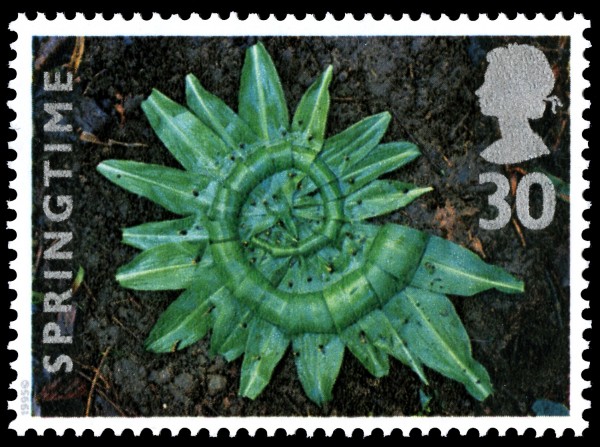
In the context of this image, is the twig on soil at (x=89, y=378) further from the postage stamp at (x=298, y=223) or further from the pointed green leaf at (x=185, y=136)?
the pointed green leaf at (x=185, y=136)

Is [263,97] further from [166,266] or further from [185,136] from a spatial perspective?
[166,266]

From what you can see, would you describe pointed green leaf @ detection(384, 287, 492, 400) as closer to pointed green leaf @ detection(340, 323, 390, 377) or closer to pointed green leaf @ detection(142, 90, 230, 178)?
pointed green leaf @ detection(340, 323, 390, 377)

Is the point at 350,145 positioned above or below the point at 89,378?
above

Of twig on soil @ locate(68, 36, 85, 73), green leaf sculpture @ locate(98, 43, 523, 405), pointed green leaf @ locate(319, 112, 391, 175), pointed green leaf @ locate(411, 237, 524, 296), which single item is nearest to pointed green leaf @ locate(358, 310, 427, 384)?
green leaf sculpture @ locate(98, 43, 523, 405)

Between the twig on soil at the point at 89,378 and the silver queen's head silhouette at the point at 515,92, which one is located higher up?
the silver queen's head silhouette at the point at 515,92

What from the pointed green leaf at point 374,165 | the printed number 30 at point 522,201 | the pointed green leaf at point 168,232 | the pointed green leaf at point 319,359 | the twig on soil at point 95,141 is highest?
the twig on soil at point 95,141

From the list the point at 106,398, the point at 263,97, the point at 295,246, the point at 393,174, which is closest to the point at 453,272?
the point at 393,174

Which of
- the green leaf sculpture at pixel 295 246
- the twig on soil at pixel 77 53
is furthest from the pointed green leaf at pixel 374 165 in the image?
the twig on soil at pixel 77 53

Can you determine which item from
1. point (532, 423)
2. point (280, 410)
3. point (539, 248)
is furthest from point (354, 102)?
point (532, 423)
